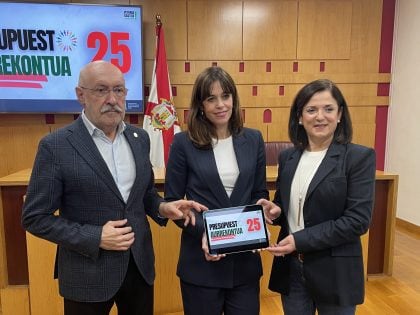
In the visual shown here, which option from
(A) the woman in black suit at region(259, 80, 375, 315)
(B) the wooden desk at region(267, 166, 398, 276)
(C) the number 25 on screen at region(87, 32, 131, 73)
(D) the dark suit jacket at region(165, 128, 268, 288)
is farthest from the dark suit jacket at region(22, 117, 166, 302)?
(C) the number 25 on screen at region(87, 32, 131, 73)

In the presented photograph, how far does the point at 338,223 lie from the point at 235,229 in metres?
0.37

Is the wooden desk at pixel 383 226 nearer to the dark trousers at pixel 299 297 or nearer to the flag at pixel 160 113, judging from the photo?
the dark trousers at pixel 299 297

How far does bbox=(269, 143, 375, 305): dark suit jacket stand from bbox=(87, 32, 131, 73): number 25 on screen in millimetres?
3376

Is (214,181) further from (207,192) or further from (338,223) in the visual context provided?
(338,223)

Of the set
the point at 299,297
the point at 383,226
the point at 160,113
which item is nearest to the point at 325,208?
the point at 299,297

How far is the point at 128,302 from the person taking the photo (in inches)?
53.8

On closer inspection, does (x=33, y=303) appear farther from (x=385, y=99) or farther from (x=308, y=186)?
(x=385, y=99)

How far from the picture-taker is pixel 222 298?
1.41 m

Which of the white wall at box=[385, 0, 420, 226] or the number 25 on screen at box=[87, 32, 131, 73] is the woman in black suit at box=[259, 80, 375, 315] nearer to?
the number 25 on screen at box=[87, 32, 131, 73]

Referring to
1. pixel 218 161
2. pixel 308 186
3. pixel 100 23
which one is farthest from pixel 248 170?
pixel 100 23

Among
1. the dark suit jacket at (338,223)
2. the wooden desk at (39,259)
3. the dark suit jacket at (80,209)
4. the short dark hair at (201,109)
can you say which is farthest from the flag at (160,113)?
the dark suit jacket at (338,223)

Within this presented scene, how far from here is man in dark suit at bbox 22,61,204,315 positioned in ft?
3.76

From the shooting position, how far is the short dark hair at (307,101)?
51.9 inches

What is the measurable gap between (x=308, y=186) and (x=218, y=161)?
1.18ft
